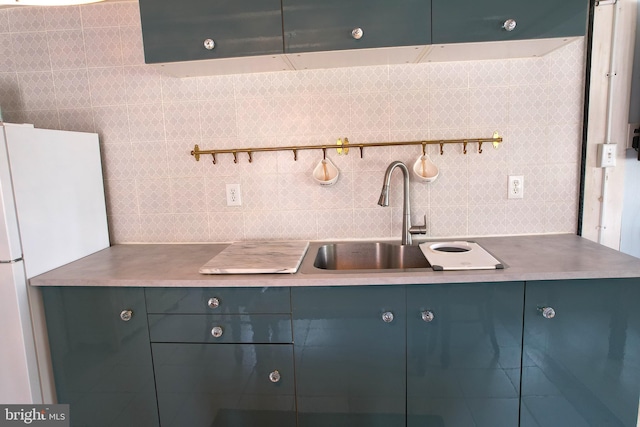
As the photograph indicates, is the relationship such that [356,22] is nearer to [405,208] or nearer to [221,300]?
[405,208]

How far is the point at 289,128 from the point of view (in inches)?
70.7

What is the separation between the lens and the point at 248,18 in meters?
1.44

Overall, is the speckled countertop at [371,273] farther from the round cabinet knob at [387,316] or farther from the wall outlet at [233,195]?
the wall outlet at [233,195]

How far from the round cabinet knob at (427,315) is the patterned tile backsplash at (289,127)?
57cm

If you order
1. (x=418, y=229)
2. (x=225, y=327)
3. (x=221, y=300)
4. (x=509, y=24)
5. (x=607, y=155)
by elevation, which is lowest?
(x=225, y=327)

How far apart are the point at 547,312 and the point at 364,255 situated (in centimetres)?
80

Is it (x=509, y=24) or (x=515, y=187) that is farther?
(x=515, y=187)

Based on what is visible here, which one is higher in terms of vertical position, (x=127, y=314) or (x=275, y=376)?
(x=127, y=314)

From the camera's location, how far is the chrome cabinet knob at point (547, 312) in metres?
1.30

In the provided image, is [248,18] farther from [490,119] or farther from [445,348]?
[445,348]

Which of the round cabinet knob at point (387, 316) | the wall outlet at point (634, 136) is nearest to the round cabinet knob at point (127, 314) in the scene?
the round cabinet knob at point (387, 316)

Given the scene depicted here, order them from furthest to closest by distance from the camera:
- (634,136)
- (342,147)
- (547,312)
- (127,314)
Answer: (342,147) → (634,136) → (127,314) → (547,312)

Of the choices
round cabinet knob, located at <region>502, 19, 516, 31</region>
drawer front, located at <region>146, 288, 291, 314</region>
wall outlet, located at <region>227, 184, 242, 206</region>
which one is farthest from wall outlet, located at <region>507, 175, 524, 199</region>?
wall outlet, located at <region>227, 184, 242, 206</region>

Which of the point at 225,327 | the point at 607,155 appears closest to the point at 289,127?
the point at 225,327
